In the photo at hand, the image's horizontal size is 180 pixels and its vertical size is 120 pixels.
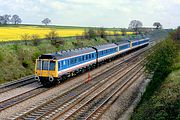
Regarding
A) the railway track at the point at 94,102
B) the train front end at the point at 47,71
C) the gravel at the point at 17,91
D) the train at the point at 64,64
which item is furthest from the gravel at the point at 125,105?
the gravel at the point at 17,91

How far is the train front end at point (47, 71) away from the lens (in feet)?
96.7

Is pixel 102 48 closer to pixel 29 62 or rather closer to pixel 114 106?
pixel 29 62

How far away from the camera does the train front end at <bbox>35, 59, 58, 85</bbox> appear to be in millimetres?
29484

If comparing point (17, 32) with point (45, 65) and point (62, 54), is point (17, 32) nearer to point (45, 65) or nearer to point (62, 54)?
point (62, 54)

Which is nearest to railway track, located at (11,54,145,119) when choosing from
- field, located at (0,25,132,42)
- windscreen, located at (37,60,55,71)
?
windscreen, located at (37,60,55,71)

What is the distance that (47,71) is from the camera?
97.5 ft

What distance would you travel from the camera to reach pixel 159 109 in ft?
48.6

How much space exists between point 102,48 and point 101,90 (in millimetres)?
20723

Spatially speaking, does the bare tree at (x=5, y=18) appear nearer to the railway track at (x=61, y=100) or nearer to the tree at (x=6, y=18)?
the tree at (x=6, y=18)

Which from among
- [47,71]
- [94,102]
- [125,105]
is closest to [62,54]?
[47,71]

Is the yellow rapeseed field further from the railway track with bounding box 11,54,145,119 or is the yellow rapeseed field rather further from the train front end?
the railway track with bounding box 11,54,145,119

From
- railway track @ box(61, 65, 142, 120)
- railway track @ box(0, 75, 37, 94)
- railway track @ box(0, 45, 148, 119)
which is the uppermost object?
railway track @ box(61, 65, 142, 120)

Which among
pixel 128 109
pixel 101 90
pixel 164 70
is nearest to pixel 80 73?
pixel 101 90

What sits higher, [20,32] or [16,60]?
[20,32]
